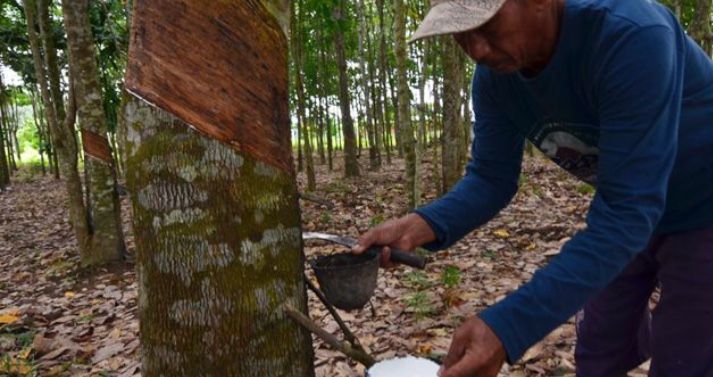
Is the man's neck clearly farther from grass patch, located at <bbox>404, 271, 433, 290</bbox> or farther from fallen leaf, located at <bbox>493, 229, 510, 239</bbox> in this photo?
fallen leaf, located at <bbox>493, 229, 510, 239</bbox>

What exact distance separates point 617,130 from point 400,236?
0.83 meters

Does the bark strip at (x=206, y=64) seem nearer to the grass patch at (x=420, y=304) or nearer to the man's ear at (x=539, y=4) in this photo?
the man's ear at (x=539, y=4)

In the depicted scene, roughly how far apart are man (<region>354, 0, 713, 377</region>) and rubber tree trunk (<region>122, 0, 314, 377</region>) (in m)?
0.50

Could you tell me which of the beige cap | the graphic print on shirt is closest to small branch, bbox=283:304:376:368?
the beige cap

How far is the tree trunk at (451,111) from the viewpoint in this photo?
6.95 meters

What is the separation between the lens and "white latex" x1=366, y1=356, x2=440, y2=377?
1.77m

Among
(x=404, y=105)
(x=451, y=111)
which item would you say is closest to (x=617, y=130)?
(x=404, y=105)

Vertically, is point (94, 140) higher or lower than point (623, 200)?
higher

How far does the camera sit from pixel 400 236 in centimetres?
193

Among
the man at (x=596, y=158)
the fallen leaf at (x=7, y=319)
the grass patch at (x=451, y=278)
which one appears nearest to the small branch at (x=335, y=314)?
the man at (x=596, y=158)

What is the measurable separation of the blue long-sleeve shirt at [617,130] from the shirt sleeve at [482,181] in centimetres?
26

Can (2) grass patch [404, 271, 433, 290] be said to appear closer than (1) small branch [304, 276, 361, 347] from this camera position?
No

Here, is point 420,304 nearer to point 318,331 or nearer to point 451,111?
point 318,331

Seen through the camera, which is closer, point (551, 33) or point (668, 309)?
point (551, 33)
